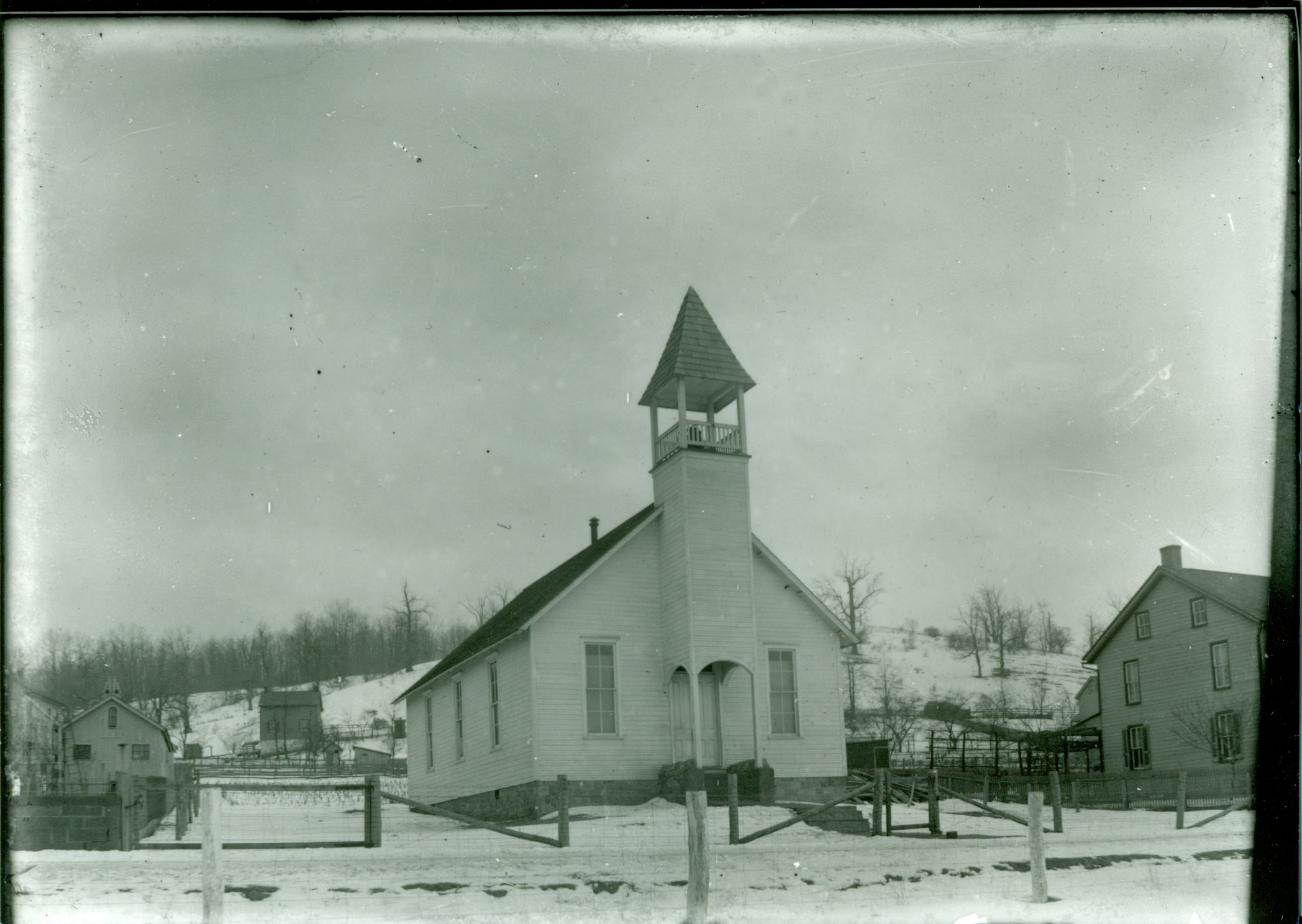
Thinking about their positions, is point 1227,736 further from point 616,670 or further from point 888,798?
point 616,670

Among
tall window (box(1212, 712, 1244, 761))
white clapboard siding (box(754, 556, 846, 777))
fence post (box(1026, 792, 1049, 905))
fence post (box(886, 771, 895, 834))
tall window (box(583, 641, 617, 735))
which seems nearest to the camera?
fence post (box(1026, 792, 1049, 905))

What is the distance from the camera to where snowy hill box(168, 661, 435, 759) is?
41688 mm

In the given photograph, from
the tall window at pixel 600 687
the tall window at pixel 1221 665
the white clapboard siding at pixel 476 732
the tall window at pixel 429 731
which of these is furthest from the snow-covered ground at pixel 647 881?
the tall window at pixel 1221 665

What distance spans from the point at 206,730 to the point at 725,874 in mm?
37534

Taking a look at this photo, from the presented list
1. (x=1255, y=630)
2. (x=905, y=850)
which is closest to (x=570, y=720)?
(x=905, y=850)

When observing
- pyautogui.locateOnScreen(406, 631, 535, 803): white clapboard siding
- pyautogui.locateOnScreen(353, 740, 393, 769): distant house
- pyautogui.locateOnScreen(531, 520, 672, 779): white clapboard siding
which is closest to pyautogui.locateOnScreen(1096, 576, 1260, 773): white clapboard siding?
pyautogui.locateOnScreen(531, 520, 672, 779): white clapboard siding

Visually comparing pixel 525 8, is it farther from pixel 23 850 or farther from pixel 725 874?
pixel 23 850

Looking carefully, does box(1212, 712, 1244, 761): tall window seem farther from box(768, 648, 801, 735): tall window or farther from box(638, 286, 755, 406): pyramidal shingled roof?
box(638, 286, 755, 406): pyramidal shingled roof

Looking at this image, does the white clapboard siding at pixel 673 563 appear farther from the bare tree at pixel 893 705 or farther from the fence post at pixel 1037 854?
the bare tree at pixel 893 705

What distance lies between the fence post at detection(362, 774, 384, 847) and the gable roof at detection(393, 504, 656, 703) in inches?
330

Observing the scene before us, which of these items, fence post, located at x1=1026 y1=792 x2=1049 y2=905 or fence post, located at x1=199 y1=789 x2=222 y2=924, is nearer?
fence post, located at x1=199 y1=789 x2=222 y2=924

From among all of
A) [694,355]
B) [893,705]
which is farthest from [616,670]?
[893,705]

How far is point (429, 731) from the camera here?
1230 inches

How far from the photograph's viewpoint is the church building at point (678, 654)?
24.0m
